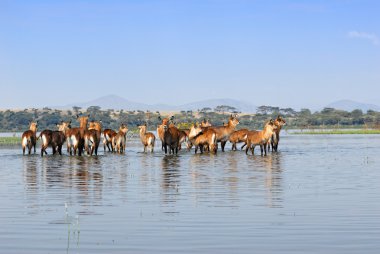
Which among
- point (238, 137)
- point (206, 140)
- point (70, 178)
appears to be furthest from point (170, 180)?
point (238, 137)

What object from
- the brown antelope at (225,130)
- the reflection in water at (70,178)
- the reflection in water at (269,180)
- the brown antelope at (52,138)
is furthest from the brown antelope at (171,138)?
the reflection in water at (269,180)

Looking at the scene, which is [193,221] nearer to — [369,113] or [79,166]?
[79,166]

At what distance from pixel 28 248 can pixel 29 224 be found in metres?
2.49

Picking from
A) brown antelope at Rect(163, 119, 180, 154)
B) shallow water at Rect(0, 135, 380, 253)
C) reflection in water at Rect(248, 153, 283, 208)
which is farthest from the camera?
brown antelope at Rect(163, 119, 180, 154)

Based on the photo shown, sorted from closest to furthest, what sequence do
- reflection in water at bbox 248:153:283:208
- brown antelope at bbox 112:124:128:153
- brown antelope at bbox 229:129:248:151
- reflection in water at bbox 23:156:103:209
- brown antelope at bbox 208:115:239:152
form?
1. reflection in water at bbox 248:153:283:208
2. reflection in water at bbox 23:156:103:209
3. brown antelope at bbox 112:124:128:153
4. brown antelope at bbox 208:115:239:152
5. brown antelope at bbox 229:129:248:151

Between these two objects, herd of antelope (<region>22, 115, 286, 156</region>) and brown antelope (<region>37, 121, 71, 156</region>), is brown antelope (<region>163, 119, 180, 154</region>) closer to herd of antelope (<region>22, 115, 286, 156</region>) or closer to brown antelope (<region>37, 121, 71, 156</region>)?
herd of antelope (<region>22, 115, 286, 156</region>)

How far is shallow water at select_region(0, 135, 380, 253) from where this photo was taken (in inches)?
474

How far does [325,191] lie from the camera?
65.9 ft

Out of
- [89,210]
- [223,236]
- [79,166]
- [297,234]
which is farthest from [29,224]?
[79,166]

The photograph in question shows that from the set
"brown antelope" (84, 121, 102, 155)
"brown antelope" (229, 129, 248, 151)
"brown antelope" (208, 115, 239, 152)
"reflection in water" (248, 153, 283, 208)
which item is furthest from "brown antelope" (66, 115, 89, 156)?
"reflection in water" (248, 153, 283, 208)

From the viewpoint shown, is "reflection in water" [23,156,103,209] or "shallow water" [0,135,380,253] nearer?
"shallow water" [0,135,380,253]

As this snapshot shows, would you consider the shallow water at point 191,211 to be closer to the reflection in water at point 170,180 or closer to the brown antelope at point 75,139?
the reflection in water at point 170,180

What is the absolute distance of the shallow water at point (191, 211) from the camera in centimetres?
1204

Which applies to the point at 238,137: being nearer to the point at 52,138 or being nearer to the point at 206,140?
the point at 206,140
